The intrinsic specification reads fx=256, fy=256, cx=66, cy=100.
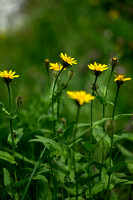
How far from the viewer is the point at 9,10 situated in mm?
6250

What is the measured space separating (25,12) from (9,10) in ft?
1.73

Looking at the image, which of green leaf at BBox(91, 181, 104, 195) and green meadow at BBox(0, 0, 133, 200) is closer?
green leaf at BBox(91, 181, 104, 195)

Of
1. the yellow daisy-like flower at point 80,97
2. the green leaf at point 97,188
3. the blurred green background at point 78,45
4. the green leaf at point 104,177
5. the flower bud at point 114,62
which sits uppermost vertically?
the blurred green background at point 78,45

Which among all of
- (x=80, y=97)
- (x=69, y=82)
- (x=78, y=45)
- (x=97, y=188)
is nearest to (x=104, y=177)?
(x=97, y=188)

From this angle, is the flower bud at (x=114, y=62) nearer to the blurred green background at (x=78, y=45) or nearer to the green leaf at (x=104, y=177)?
the green leaf at (x=104, y=177)

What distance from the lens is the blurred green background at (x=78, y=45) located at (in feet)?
8.26

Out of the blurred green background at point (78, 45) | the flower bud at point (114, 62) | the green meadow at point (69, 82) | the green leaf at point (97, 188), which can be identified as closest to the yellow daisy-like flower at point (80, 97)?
the green meadow at point (69, 82)

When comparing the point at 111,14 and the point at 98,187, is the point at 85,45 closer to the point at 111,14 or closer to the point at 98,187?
the point at 111,14

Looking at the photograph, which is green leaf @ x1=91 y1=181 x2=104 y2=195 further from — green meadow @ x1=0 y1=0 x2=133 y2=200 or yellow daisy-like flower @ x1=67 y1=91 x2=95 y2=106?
yellow daisy-like flower @ x1=67 y1=91 x2=95 y2=106

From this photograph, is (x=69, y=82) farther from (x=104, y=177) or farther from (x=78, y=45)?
(x=104, y=177)

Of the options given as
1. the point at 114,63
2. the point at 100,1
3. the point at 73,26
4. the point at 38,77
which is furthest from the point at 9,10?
the point at 114,63

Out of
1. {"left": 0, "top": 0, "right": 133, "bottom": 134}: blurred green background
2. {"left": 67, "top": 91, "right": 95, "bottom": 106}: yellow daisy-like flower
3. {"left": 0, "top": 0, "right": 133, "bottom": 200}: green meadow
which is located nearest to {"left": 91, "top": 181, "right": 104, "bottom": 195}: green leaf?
{"left": 0, "top": 0, "right": 133, "bottom": 200}: green meadow

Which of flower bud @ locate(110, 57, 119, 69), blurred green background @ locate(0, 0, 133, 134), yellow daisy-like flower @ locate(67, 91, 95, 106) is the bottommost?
yellow daisy-like flower @ locate(67, 91, 95, 106)

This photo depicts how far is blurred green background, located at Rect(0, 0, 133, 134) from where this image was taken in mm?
2518
